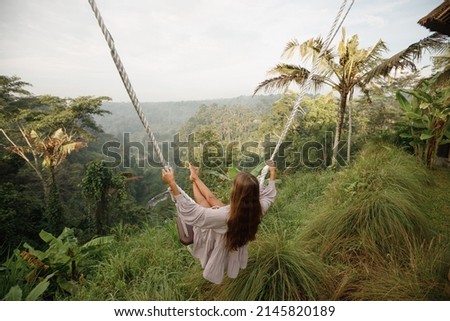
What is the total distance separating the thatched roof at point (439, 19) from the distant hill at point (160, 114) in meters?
29.7

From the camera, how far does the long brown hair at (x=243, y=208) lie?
1.18 meters

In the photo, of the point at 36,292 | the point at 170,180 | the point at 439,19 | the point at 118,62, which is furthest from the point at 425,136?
the point at 36,292

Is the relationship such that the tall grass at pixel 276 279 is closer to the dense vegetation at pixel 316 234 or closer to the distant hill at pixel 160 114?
the dense vegetation at pixel 316 234

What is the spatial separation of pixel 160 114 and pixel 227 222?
50.1m

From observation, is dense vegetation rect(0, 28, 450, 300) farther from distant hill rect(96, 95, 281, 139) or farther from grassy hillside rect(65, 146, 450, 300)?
distant hill rect(96, 95, 281, 139)

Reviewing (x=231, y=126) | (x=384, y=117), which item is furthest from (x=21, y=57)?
(x=384, y=117)

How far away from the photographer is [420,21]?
8.91ft

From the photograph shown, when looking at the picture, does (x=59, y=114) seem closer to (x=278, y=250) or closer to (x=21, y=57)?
(x=21, y=57)

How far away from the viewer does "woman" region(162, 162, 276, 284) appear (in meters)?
1.18

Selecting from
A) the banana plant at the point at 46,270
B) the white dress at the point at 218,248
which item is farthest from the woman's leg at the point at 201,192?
the banana plant at the point at 46,270

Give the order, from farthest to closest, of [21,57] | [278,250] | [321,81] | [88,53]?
[88,53] < [21,57] < [321,81] < [278,250]

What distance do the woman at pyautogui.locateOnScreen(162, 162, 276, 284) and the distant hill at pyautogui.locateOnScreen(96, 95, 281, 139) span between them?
31.4 m

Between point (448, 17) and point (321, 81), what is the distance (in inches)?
115

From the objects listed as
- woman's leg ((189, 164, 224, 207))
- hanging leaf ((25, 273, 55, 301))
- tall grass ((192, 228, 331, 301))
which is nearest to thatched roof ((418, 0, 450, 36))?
tall grass ((192, 228, 331, 301))
